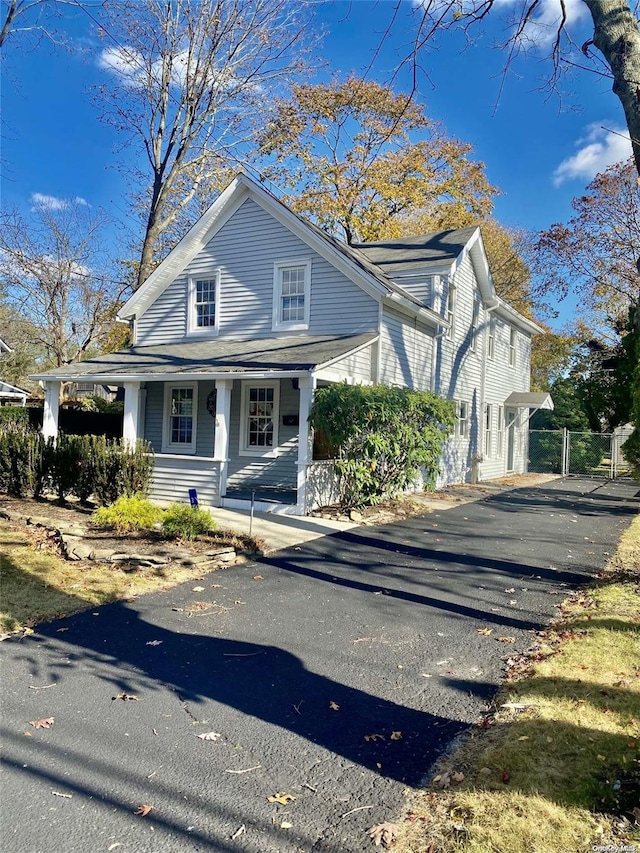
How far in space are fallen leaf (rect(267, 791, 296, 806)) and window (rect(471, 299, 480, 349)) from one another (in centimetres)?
1841

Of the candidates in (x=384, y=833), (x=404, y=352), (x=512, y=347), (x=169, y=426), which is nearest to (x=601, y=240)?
(x=512, y=347)

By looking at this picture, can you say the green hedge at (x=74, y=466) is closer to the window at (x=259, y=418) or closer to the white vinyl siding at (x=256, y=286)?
the window at (x=259, y=418)

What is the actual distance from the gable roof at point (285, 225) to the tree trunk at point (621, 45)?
8423mm

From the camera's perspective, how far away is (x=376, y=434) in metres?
11.2

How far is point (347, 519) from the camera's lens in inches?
436

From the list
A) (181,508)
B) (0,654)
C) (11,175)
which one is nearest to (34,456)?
(181,508)

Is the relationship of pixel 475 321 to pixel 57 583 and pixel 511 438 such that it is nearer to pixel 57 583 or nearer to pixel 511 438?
pixel 511 438

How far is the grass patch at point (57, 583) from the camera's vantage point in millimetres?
5498

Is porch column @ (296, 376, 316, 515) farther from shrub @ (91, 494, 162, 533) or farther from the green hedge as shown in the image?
shrub @ (91, 494, 162, 533)

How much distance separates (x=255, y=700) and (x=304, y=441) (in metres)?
7.56

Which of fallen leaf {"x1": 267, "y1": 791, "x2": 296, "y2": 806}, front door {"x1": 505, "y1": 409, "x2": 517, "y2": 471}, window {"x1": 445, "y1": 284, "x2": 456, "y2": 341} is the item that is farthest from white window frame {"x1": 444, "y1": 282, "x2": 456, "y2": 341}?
fallen leaf {"x1": 267, "y1": 791, "x2": 296, "y2": 806}

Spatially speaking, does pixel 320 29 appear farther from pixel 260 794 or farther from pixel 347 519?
pixel 260 794

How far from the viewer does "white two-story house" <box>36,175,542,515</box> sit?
1229 cm

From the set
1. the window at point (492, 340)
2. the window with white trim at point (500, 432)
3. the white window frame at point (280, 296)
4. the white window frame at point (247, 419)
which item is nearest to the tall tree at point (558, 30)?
the white window frame at point (280, 296)
